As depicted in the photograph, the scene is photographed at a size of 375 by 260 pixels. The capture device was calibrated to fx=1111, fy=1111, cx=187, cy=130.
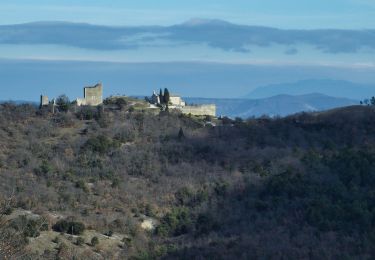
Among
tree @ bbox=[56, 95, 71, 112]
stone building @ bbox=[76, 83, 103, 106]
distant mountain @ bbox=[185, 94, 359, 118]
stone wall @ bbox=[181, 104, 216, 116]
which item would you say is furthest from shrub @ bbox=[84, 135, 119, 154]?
distant mountain @ bbox=[185, 94, 359, 118]

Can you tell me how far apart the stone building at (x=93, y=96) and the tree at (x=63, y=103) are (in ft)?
9.09

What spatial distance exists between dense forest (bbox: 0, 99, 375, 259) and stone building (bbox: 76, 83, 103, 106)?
3438 mm

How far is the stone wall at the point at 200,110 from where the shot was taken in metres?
77.0

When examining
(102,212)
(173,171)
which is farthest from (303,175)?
(102,212)

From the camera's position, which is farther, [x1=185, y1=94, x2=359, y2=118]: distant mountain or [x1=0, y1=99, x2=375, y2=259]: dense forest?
[x1=185, y1=94, x2=359, y2=118]: distant mountain

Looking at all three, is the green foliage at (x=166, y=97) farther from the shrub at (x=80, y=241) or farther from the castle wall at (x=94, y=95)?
the shrub at (x=80, y=241)

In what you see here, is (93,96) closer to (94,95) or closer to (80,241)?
(94,95)

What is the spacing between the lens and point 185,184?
181ft

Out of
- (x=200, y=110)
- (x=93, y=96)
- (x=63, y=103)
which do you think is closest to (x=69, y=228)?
(x=63, y=103)

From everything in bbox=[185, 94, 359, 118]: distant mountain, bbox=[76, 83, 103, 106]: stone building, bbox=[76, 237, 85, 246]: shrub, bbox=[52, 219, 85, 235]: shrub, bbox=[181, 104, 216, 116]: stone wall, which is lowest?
bbox=[76, 237, 85, 246]: shrub

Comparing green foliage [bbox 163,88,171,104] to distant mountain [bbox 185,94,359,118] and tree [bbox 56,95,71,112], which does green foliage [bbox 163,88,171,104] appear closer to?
tree [bbox 56,95,71,112]

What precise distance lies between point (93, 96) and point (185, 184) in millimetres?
21863

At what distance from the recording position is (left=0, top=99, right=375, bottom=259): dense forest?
44.8 metres

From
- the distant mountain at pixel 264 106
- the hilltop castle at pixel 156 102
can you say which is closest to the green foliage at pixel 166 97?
the hilltop castle at pixel 156 102
